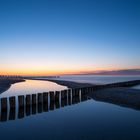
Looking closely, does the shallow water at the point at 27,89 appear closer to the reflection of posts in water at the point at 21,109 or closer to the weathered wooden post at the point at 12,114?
the reflection of posts in water at the point at 21,109

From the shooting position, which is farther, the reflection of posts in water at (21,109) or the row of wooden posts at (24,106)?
the row of wooden posts at (24,106)

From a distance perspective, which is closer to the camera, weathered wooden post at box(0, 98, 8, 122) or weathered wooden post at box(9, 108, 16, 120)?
weathered wooden post at box(0, 98, 8, 122)

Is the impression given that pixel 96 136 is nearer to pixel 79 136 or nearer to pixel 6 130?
pixel 79 136

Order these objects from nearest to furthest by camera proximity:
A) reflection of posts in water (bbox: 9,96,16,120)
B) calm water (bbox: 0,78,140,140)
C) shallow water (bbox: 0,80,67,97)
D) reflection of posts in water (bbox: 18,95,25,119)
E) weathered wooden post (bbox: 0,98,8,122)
Answer: calm water (bbox: 0,78,140,140) → weathered wooden post (bbox: 0,98,8,122) → reflection of posts in water (bbox: 9,96,16,120) → reflection of posts in water (bbox: 18,95,25,119) → shallow water (bbox: 0,80,67,97)

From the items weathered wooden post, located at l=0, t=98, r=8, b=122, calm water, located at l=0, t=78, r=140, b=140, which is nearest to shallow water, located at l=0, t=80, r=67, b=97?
weathered wooden post, located at l=0, t=98, r=8, b=122

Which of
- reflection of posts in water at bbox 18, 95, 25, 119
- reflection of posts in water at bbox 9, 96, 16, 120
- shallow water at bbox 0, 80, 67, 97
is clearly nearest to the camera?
reflection of posts in water at bbox 9, 96, 16, 120

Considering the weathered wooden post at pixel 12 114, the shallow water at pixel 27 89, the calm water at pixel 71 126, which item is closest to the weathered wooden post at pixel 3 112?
the calm water at pixel 71 126

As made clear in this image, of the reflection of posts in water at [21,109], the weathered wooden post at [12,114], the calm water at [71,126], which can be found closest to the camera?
the calm water at [71,126]

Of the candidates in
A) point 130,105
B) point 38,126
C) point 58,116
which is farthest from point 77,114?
point 130,105

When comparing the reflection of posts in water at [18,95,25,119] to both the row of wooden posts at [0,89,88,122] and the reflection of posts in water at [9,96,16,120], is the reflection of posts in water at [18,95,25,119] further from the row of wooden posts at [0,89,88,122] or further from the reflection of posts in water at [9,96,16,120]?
the reflection of posts in water at [9,96,16,120]

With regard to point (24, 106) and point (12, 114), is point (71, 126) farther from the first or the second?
point (24, 106)

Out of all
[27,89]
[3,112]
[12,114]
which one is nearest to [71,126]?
[12,114]
